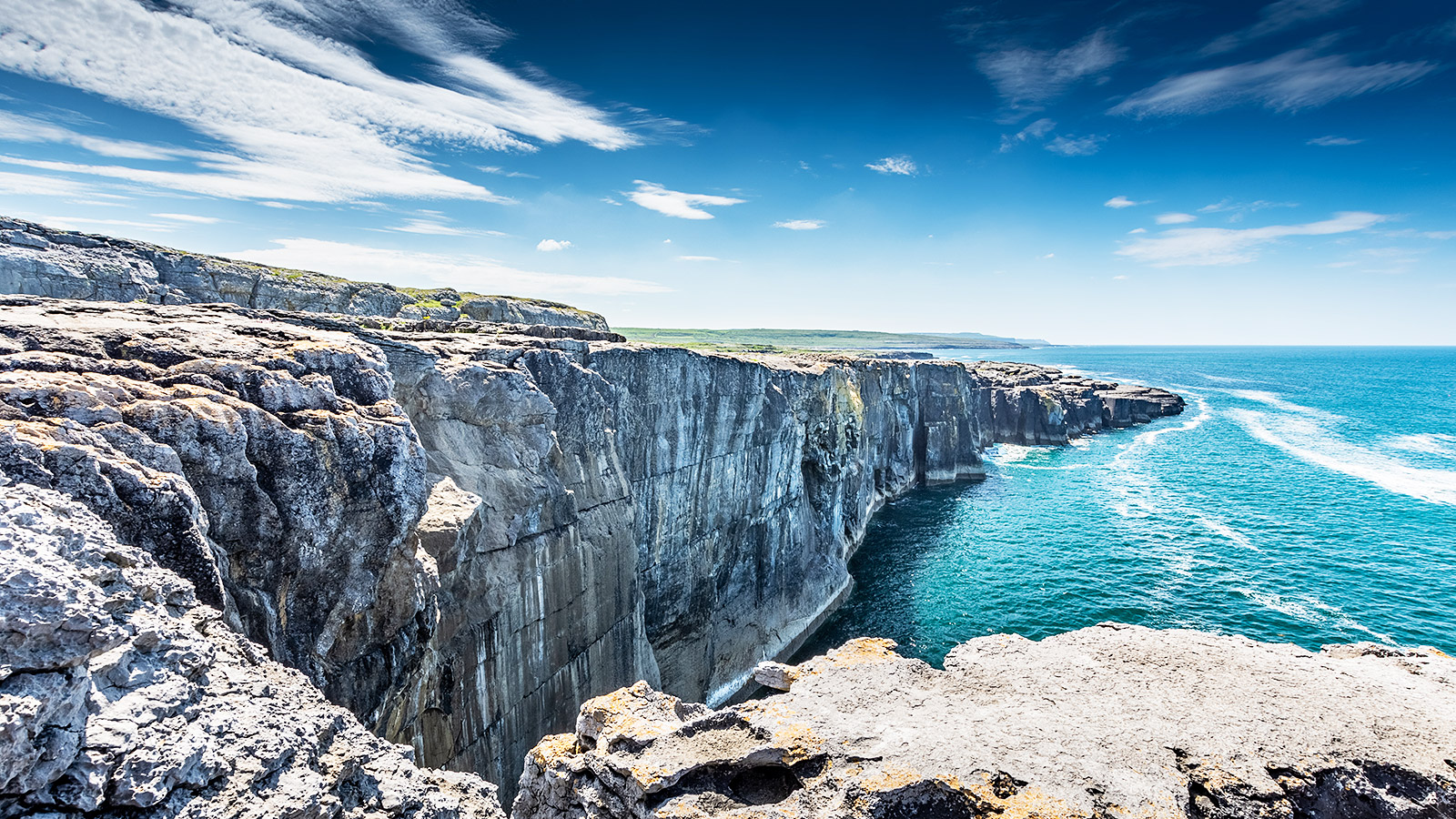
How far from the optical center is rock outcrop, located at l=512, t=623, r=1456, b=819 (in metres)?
10.7

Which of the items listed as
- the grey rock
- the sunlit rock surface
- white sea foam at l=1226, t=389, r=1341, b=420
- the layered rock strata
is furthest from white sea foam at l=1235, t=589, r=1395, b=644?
white sea foam at l=1226, t=389, r=1341, b=420

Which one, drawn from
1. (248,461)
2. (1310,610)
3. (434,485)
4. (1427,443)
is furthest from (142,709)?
(1427,443)

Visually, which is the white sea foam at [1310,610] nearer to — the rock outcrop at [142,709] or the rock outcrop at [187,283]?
the rock outcrop at [142,709]

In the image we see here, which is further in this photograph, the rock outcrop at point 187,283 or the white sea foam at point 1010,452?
the white sea foam at point 1010,452

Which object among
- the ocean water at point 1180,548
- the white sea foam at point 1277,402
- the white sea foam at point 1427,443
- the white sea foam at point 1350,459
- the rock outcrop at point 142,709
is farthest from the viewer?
the white sea foam at point 1277,402

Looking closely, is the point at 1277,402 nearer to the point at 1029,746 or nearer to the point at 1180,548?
the point at 1180,548

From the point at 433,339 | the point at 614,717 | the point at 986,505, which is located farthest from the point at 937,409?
the point at 614,717

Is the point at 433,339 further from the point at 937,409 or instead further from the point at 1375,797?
the point at 937,409

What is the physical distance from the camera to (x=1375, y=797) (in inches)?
430

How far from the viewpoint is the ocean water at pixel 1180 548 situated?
39375 mm

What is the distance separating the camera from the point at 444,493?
19734mm

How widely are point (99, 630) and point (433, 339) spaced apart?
18.3 metres

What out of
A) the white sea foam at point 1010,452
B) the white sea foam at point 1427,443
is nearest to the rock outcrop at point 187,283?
the white sea foam at point 1010,452

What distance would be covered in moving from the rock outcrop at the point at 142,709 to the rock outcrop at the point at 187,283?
26.0m
